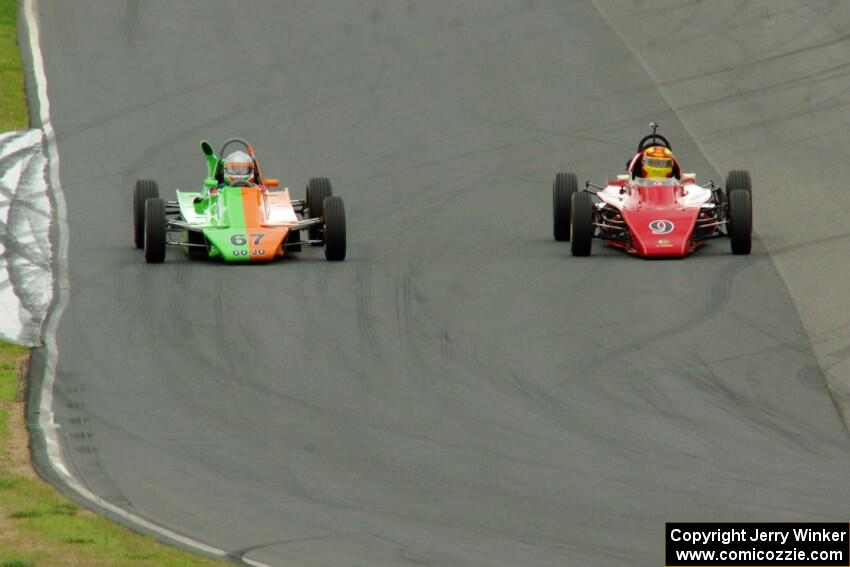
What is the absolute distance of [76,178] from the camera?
3059 cm

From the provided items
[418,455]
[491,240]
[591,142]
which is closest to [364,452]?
[418,455]

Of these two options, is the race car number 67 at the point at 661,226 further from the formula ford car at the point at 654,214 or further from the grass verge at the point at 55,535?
the grass verge at the point at 55,535

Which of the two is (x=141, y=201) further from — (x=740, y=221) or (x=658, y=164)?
(x=740, y=221)

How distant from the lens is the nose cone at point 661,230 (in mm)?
25391

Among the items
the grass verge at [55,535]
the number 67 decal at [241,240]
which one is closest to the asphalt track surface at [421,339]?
the number 67 decal at [241,240]

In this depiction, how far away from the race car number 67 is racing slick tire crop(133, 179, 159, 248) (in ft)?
22.8

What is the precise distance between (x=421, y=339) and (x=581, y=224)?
4.59 metres

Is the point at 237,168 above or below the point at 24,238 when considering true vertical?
above

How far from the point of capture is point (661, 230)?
2556 centimetres

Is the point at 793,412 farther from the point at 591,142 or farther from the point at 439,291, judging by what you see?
the point at 591,142

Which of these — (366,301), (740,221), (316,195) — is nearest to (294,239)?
(316,195)

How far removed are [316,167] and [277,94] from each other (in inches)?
176

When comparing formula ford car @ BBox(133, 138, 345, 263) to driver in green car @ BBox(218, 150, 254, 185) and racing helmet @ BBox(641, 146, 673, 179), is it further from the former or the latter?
racing helmet @ BBox(641, 146, 673, 179)
